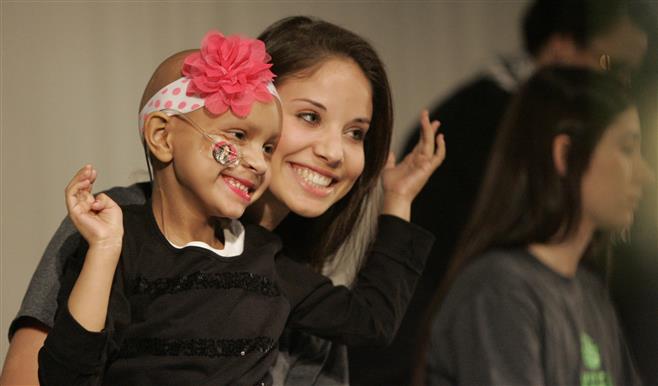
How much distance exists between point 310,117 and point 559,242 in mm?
461

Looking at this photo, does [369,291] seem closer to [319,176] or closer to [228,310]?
[319,176]

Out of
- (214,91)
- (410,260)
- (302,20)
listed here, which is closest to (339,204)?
(410,260)

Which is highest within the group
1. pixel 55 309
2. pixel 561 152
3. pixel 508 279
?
pixel 561 152

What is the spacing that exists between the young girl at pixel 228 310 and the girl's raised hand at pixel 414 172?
0.14 m

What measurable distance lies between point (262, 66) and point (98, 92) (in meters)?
0.57

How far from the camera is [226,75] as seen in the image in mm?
1423

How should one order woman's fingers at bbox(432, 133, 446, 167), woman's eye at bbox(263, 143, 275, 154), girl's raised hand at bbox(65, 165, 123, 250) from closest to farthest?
1. girl's raised hand at bbox(65, 165, 123, 250)
2. woman's eye at bbox(263, 143, 275, 154)
3. woman's fingers at bbox(432, 133, 446, 167)

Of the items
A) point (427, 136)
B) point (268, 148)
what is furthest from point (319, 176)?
point (427, 136)

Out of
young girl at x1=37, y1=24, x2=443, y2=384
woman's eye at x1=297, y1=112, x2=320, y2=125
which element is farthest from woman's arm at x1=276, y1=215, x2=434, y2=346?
woman's eye at x1=297, y1=112, x2=320, y2=125

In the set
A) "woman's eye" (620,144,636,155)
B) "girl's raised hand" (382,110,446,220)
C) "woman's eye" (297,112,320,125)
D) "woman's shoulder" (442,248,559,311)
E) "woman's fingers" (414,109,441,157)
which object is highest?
"woman's eye" (620,144,636,155)

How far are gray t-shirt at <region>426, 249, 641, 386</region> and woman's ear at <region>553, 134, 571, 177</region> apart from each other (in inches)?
5.7

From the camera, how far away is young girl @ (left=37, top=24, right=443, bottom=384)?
1.38 m

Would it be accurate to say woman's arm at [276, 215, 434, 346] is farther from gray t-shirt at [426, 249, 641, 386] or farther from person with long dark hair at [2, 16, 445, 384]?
gray t-shirt at [426, 249, 641, 386]

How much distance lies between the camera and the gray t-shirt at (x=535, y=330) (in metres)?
1.57
